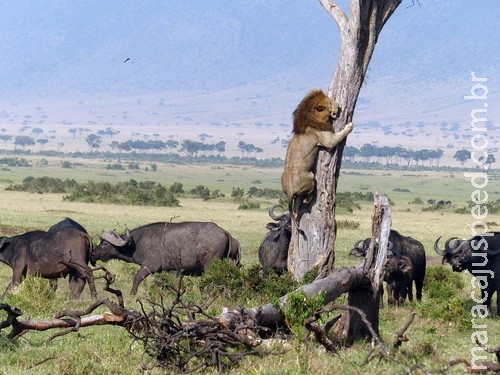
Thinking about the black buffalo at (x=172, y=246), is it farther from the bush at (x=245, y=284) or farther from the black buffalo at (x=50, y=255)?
the bush at (x=245, y=284)

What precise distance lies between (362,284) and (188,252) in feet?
23.1

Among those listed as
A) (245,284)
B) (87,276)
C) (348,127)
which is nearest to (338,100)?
(348,127)

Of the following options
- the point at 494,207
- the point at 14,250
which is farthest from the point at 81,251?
the point at 494,207

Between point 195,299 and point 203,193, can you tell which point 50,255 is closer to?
point 195,299

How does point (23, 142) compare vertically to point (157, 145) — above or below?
above

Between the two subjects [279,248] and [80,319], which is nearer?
[80,319]

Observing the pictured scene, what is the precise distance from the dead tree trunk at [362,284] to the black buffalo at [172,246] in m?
6.48

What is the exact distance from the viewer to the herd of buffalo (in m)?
14.8

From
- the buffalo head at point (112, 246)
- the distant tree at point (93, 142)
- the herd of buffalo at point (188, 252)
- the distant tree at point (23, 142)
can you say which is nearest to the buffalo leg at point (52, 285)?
the herd of buffalo at point (188, 252)

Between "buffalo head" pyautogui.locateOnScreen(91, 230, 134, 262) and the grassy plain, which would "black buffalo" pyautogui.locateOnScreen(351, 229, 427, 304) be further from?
"buffalo head" pyautogui.locateOnScreen(91, 230, 134, 262)

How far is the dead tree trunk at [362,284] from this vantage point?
10.4 m

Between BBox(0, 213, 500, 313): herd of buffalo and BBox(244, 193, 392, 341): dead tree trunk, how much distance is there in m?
3.23

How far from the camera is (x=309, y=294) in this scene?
10.2m

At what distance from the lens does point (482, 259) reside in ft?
48.1
